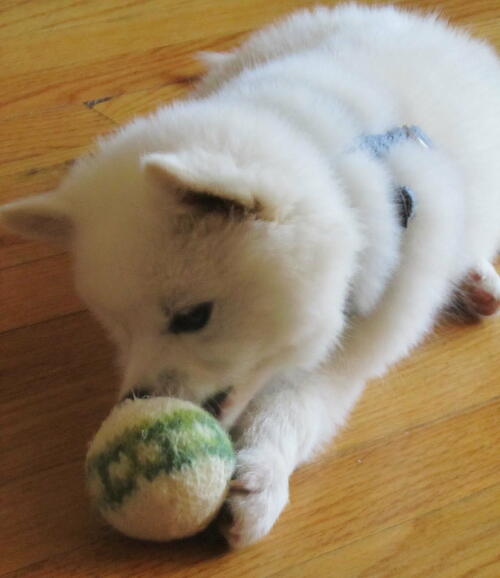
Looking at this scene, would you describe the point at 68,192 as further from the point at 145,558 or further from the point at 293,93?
the point at 145,558

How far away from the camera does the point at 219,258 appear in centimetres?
122

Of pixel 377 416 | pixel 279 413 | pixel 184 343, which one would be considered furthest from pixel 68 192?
pixel 377 416

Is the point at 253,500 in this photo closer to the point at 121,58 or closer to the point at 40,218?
the point at 40,218

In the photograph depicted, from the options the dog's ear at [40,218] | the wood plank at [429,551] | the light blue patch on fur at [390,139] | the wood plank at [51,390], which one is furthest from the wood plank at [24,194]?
the wood plank at [429,551]

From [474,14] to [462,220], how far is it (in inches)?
59.4

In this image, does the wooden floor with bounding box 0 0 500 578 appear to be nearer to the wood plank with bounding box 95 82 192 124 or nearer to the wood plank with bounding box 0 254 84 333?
the wood plank with bounding box 0 254 84 333

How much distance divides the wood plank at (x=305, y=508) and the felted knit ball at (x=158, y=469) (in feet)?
0.20

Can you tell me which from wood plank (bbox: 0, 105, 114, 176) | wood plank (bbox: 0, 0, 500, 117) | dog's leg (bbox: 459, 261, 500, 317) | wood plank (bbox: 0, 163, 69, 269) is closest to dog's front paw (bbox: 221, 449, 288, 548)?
dog's leg (bbox: 459, 261, 500, 317)

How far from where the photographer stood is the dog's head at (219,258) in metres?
1.21

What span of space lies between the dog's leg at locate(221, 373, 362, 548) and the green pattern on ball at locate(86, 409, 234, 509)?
0.11 meters

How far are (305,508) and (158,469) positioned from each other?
31 centimetres

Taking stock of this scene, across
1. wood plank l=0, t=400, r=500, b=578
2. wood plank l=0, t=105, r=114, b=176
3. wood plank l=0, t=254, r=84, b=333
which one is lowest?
wood plank l=0, t=105, r=114, b=176

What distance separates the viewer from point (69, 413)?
156 centimetres

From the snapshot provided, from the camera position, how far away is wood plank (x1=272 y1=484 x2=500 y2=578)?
128 centimetres
